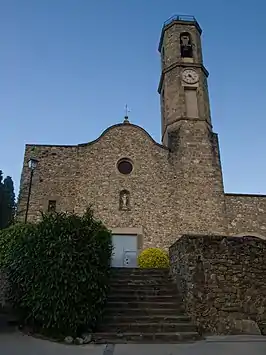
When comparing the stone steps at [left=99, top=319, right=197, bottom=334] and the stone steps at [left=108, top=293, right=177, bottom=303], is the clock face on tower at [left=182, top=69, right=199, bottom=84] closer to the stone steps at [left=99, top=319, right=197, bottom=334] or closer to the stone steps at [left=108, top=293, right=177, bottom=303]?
the stone steps at [left=108, top=293, right=177, bottom=303]

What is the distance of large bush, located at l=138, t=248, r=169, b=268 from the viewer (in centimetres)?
1077

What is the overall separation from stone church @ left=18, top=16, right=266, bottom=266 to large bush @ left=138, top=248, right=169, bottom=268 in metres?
0.75

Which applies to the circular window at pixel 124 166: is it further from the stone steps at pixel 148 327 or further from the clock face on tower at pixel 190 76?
the stone steps at pixel 148 327

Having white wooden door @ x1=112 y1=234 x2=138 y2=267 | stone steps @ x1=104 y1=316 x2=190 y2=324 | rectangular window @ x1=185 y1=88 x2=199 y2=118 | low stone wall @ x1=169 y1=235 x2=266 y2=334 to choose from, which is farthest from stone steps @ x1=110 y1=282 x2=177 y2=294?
rectangular window @ x1=185 y1=88 x2=199 y2=118

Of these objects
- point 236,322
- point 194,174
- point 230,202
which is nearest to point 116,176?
point 194,174

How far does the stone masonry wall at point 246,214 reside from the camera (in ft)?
41.2

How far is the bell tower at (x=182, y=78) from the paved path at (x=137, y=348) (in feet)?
34.3

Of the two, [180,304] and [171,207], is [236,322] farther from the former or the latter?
[171,207]

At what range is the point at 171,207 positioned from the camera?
501 inches

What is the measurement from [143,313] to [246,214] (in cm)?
818

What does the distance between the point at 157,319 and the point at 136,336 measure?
2.68 ft

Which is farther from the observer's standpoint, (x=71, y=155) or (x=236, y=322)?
(x=71, y=155)

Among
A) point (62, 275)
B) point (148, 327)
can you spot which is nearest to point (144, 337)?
point (148, 327)

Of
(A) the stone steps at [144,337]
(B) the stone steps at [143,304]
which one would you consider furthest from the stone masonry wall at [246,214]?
(A) the stone steps at [144,337]
